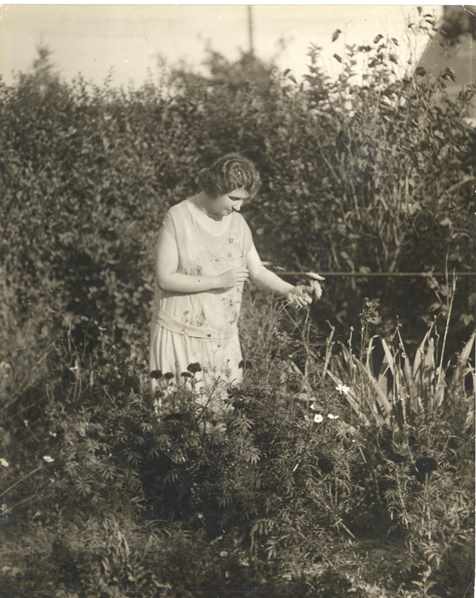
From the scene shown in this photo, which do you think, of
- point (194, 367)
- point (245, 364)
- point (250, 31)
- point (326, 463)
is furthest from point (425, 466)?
point (250, 31)

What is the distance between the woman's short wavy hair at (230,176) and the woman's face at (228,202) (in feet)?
0.07

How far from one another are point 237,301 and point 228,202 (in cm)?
52

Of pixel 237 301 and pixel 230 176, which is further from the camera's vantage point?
pixel 237 301

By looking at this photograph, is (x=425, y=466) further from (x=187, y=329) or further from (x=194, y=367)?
(x=187, y=329)

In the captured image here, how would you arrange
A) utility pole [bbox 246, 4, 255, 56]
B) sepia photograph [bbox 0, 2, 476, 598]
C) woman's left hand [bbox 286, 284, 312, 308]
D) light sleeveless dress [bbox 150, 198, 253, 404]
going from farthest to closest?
utility pole [bbox 246, 4, 255, 56] < woman's left hand [bbox 286, 284, 312, 308] < light sleeveless dress [bbox 150, 198, 253, 404] < sepia photograph [bbox 0, 2, 476, 598]

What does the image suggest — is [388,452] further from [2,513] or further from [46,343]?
[46,343]

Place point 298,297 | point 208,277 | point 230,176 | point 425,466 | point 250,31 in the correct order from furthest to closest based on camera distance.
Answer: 1. point 250,31
2. point 298,297
3. point 208,277
4. point 230,176
5. point 425,466

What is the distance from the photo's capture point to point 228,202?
14.8ft

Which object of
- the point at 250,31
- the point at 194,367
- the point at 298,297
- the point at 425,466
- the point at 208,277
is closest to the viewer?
the point at 425,466

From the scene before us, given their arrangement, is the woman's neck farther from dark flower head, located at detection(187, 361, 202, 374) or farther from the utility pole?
the utility pole

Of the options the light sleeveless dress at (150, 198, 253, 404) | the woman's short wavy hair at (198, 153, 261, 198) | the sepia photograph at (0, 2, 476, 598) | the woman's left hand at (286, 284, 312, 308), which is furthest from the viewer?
the woman's left hand at (286, 284, 312, 308)

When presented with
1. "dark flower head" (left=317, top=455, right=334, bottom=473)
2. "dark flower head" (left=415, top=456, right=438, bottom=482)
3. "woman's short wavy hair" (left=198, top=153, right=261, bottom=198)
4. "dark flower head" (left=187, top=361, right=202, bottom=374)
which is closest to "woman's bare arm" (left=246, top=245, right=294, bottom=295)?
"woman's short wavy hair" (left=198, top=153, right=261, bottom=198)

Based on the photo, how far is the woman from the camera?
4.47m

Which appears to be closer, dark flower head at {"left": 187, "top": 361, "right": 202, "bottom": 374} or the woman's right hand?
dark flower head at {"left": 187, "top": 361, "right": 202, "bottom": 374}
